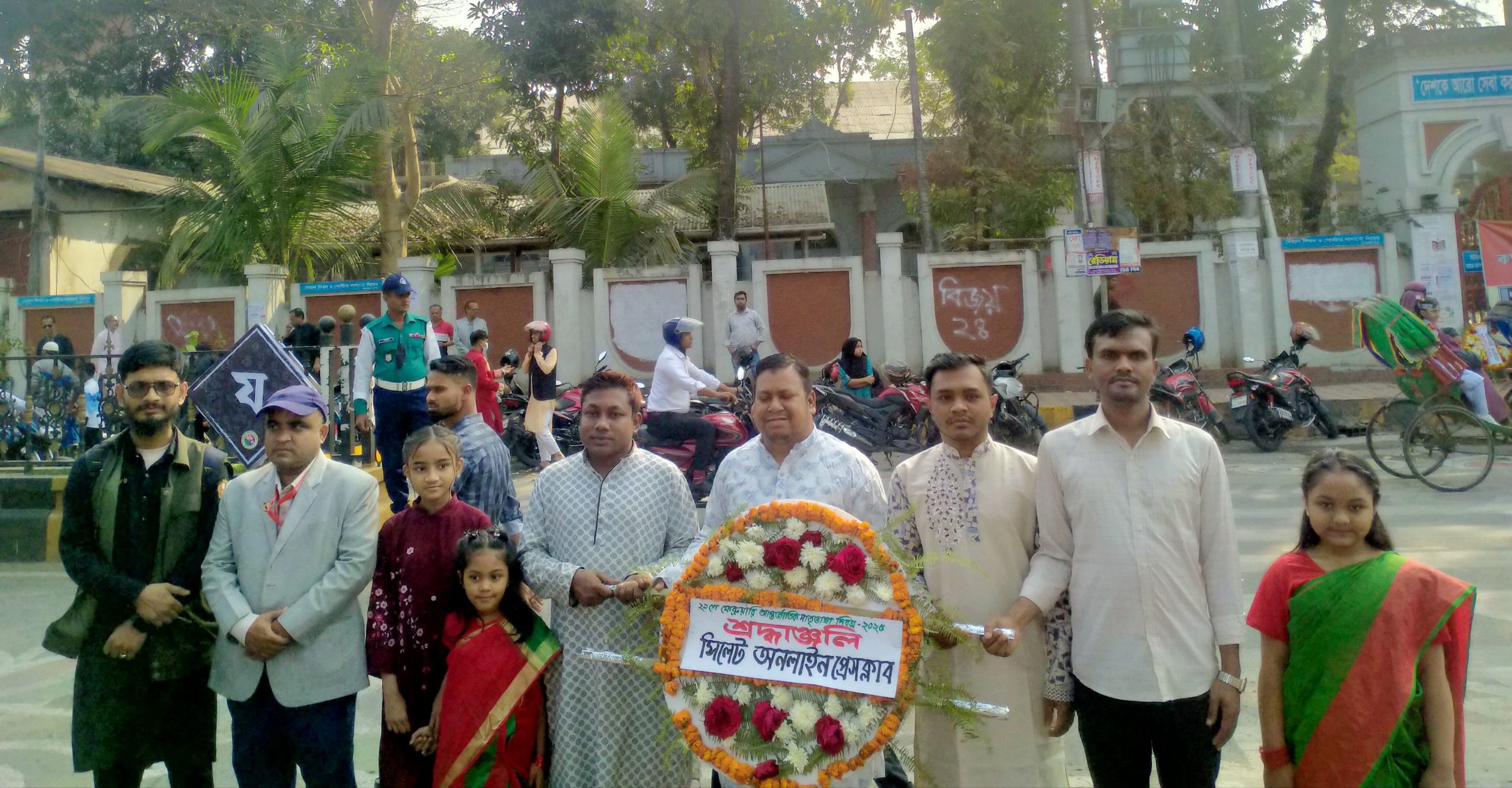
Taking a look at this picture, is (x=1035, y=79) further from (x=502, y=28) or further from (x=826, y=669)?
(x=826, y=669)

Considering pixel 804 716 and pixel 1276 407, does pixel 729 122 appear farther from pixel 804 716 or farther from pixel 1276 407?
pixel 804 716

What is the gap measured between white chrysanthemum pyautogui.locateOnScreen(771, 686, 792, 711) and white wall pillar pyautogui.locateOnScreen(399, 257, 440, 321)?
14.4m

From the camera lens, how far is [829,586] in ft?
8.84

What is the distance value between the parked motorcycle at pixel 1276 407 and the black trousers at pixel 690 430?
652 centimetres

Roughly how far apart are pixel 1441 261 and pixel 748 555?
1803cm

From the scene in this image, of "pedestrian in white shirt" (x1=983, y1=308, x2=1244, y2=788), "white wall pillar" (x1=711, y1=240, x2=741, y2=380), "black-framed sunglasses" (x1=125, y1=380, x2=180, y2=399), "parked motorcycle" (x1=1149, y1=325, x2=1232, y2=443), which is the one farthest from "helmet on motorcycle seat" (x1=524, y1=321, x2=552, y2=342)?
"pedestrian in white shirt" (x1=983, y1=308, x2=1244, y2=788)

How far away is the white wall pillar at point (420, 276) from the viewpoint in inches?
635

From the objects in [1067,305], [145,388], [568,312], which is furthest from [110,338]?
[1067,305]

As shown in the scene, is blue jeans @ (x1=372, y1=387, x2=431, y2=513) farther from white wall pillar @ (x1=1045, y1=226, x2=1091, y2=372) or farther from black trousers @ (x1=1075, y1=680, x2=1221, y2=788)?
white wall pillar @ (x1=1045, y1=226, x2=1091, y2=372)

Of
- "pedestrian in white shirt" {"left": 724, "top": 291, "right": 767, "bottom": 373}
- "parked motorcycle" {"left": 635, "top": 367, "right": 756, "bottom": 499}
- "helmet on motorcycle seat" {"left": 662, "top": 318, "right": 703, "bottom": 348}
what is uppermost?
"pedestrian in white shirt" {"left": 724, "top": 291, "right": 767, "bottom": 373}

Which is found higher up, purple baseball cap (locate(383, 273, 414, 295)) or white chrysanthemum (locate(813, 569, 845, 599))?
purple baseball cap (locate(383, 273, 414, 295))

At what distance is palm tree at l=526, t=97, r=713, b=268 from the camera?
1788 cm

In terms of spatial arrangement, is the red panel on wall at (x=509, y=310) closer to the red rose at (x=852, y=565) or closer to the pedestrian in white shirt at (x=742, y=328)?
the pedestrian in white shirt at (x=742, y=328)

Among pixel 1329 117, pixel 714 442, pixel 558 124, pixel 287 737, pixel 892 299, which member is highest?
pixel 558 124
